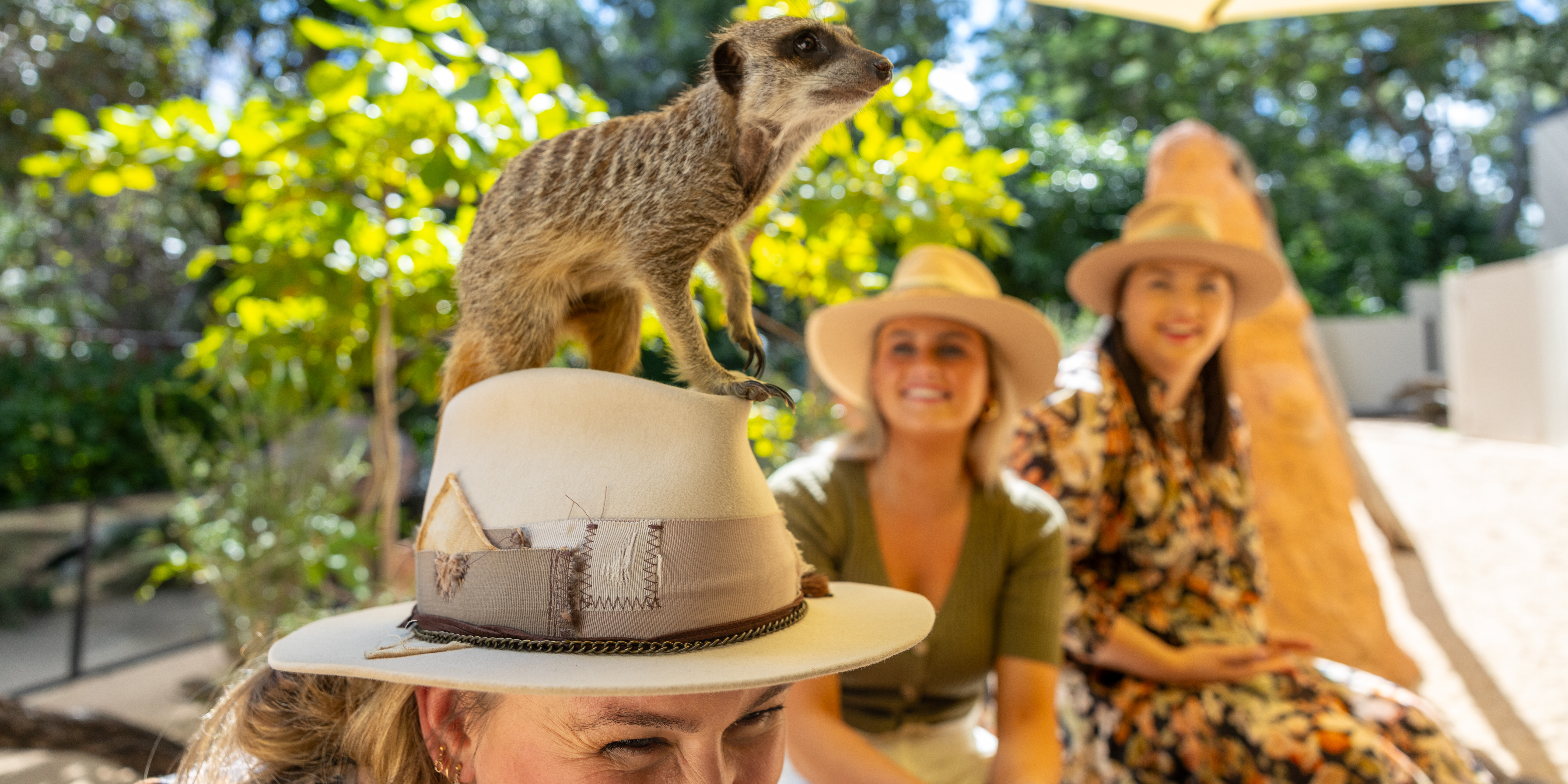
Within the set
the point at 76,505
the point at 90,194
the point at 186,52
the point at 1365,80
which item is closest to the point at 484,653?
the point at 76,505

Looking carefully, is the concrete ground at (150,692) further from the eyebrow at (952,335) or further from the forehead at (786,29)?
the forehead at (786,29)

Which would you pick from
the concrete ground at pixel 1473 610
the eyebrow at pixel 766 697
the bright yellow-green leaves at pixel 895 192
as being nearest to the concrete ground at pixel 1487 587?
the concrete ground at pixel 1473 610

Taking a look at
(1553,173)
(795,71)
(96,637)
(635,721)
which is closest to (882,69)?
(795,71)

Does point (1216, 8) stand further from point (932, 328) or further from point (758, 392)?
point (758, 392)

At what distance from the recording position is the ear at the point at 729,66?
0.76m

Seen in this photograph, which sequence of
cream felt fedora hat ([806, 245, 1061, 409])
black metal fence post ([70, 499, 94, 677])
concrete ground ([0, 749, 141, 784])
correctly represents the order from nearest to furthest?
concrete ground ([0, 749, 141, 784]), cream felt fedora hat ([806, 245, 1061, 409]), black metal fence post ([70, 499, 94, 677])

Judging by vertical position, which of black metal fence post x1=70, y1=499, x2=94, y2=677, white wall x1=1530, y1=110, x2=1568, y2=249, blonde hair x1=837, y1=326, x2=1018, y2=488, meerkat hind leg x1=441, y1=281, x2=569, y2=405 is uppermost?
white wall x1=1530, y1=110, x2=1568, y2=249

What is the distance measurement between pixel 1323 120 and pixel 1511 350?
9.97 meters

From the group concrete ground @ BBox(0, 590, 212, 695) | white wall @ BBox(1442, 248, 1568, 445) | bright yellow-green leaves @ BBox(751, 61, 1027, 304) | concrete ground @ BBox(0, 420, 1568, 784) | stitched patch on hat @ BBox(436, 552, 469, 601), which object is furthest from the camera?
white wall @ BBox(1442, 248, 1568, 445)

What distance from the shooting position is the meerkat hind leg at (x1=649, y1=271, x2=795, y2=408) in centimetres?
76

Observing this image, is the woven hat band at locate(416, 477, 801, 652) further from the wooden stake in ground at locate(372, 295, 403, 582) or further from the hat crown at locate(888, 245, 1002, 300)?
the wooden stake in ground at locate(372, 295, 403, 582)

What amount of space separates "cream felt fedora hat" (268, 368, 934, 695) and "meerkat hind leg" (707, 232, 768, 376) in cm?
11

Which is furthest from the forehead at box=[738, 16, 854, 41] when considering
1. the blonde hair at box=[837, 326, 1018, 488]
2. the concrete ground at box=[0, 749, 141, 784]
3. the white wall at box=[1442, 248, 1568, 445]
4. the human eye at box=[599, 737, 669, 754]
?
the white wall at box=[1442, 248, 1568, 445]

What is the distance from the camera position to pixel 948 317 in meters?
2.02
